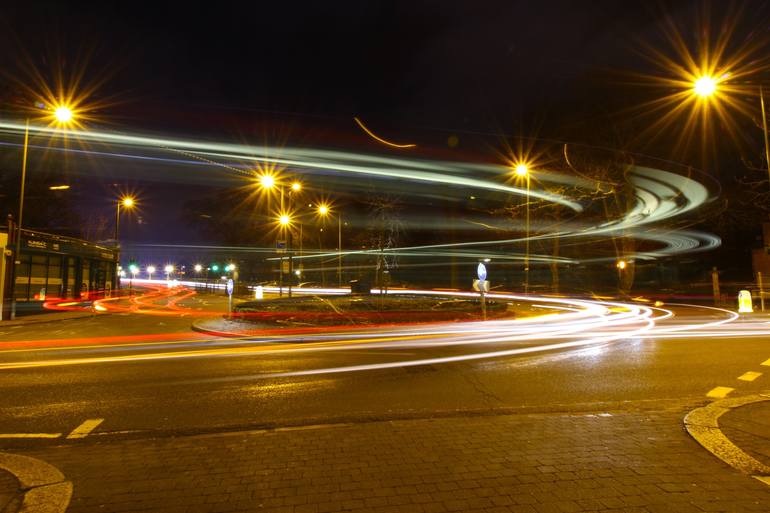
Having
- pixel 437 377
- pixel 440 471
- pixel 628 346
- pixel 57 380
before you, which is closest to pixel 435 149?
pixel 628 346

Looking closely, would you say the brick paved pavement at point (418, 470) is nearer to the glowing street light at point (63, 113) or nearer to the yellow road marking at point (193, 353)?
the yellow road marking at point (193, 353)

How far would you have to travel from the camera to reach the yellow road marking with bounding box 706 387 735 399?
7.12m

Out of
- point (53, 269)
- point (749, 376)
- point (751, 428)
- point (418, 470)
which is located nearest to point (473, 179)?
point (749, 376)

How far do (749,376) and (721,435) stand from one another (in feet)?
14.8

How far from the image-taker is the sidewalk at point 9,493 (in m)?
3.59

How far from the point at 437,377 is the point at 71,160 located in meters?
35.6

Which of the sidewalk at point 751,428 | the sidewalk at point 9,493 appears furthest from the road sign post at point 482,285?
the sidewalk at point 9,493

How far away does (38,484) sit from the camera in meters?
3.98

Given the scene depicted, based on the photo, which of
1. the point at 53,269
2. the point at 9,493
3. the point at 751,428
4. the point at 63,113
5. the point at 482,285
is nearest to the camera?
the point at 9,493

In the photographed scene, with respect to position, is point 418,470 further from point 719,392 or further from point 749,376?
point 749,376

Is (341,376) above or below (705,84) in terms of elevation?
below

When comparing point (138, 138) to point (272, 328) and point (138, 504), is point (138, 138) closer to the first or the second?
point (272, 328)

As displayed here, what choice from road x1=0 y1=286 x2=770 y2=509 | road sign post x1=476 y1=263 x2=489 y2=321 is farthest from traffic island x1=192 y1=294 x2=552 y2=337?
road x1=0 y1=286 x2=770 y2=509

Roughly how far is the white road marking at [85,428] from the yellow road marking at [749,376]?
32.6 ft
